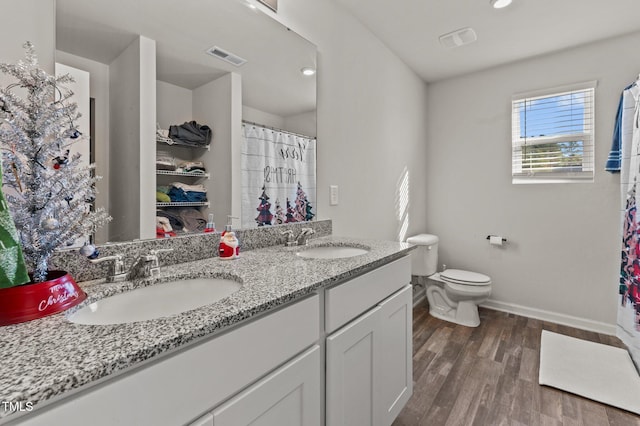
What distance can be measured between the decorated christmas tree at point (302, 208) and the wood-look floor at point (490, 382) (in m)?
1.17

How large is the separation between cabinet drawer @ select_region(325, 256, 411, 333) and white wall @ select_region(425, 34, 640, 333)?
1.93 metres

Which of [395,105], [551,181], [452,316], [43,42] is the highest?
[395,105]

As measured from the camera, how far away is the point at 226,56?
4.41ft

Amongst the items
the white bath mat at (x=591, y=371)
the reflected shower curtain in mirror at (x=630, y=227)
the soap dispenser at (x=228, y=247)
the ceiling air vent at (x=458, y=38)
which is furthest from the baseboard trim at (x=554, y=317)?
the soap dispenser at (x=228, y=247)

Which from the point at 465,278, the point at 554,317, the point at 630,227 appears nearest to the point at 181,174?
the point at 465,278

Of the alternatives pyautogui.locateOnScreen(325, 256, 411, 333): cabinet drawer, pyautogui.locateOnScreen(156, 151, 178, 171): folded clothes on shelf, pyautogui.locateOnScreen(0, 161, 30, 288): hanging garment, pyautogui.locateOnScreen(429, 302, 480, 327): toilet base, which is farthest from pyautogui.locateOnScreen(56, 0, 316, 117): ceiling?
pyautogui.locateOnScreen(429, 302, 480, 327): toilet base

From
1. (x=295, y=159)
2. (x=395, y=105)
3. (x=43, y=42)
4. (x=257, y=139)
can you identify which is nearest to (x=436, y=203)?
(x=395, y=105)

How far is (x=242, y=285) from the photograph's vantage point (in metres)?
0.86

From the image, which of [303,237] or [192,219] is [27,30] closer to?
[192,219]

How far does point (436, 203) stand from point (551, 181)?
100 centimetres

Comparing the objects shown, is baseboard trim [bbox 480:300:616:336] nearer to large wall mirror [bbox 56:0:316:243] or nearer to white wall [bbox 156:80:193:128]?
large wall mirror [bbox 56:0:316:243]

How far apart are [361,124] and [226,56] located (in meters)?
1.11

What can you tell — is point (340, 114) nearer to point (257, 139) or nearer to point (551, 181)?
point (257, 139)

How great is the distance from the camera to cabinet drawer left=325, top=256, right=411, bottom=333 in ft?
3.22
